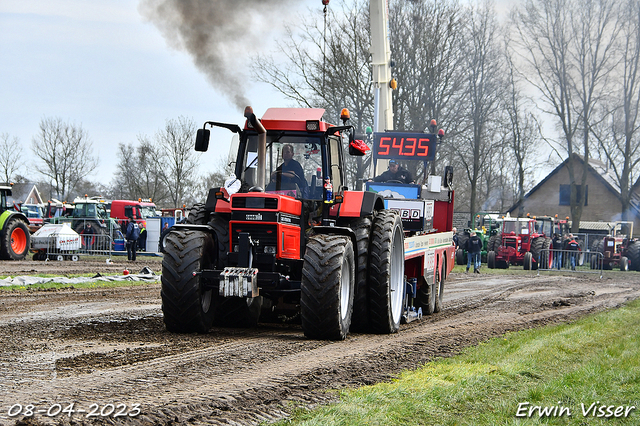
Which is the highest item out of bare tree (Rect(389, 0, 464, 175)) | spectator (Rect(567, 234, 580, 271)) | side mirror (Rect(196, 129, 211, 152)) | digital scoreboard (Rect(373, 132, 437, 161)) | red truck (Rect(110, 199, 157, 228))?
bare tree (Rect(389, 0, 464, 175))

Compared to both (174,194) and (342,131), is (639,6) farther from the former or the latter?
(174,194)

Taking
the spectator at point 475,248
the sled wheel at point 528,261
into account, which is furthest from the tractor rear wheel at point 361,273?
the sled wheel at point 528,261

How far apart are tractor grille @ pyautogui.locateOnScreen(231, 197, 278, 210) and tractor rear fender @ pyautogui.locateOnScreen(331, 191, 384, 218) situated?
A: 1.36 meters

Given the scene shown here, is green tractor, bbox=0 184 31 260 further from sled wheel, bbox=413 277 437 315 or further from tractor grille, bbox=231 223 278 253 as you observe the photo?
tractor grille, bbox=231 223 278 253

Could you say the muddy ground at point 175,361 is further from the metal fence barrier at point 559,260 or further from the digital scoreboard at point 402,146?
the metal fence barrier at point 559,260

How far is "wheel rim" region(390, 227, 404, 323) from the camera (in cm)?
970

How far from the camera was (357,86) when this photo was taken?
1229 inches

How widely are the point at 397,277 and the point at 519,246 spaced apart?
2134 centimetres

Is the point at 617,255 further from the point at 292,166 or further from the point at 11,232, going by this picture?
the point at 292,166

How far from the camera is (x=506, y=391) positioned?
17.8 feet

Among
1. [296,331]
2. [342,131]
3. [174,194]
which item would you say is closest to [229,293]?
[296,331]

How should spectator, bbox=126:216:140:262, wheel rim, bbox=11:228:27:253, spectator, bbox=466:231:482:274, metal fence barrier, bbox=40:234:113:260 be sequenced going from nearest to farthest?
wheel rim, bbox=11:228:27:253 → metal fence barrier, bbox=40:234:113:260 → spectator, bbox=126:216:140:262 → spectator, bbox=466:231:482:274

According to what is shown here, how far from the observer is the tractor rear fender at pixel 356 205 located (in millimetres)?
8945

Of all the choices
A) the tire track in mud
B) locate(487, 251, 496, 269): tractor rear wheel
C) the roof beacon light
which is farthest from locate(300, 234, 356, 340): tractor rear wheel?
locate(487, 251, 496, 269): tractor rear wheel
